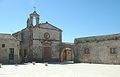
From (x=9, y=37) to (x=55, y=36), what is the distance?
8.84m

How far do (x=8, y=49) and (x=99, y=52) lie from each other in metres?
12.3

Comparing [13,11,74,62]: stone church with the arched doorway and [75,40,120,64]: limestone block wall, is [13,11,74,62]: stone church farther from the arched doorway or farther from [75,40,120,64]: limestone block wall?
[75,40,120,64]: limestone block wall

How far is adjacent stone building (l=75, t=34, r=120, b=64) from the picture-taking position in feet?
90.2

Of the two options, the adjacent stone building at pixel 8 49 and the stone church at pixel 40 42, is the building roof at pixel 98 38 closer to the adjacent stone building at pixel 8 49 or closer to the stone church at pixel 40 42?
the stone church at pixel 40 42

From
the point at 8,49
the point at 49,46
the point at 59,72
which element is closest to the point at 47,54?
the point at 49,46

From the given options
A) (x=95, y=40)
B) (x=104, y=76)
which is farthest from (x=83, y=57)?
(x=104, y=76)

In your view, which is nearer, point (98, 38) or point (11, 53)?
point (11, 53)

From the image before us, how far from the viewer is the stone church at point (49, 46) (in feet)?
92.7

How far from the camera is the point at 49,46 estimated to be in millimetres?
34875

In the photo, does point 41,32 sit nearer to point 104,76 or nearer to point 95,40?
point 95,40

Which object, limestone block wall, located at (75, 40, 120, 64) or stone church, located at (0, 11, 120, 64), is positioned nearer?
limestone block wall, located at (75, 40, 120, 64)

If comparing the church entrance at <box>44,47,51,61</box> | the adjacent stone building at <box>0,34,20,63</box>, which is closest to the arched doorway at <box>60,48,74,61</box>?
the church entrance at <box>44,47,51,61</box>

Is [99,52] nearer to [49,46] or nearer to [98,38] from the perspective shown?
[98,38]

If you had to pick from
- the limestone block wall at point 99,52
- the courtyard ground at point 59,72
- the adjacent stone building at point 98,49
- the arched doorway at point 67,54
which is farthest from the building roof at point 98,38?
the courtyard ground at point 59,72
